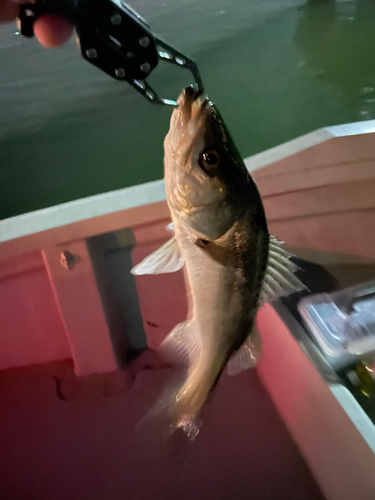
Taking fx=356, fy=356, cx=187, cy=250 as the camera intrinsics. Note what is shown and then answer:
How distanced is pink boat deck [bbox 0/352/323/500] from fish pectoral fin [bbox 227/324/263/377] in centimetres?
55

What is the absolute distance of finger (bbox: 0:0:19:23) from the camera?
72 centimetres

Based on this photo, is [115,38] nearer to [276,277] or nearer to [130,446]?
[276,277]

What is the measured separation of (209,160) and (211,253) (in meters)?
0.20

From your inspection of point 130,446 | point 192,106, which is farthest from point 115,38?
point 130,446

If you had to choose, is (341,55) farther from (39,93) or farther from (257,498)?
(257,498)

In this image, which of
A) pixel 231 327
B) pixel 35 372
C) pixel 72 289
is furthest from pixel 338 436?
pixel 35 372

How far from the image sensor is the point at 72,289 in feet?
4.75

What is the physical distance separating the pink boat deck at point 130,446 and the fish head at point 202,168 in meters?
0.89

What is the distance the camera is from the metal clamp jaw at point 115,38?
0.67 meters

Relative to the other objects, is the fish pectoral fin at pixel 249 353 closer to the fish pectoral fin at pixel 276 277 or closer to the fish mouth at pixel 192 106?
the fish pectoral fin at pixel 276 277

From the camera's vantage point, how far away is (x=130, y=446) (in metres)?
1.42

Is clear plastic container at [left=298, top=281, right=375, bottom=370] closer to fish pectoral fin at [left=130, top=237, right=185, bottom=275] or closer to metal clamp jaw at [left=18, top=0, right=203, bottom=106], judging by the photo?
fish pectoral fin at [left=130, top=237, right=185, bottom=275]

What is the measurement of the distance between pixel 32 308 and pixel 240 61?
14.9ft

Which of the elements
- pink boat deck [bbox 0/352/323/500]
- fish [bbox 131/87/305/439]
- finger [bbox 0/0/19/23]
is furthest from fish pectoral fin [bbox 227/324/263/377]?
finger [bbox 0/0/19/23]
